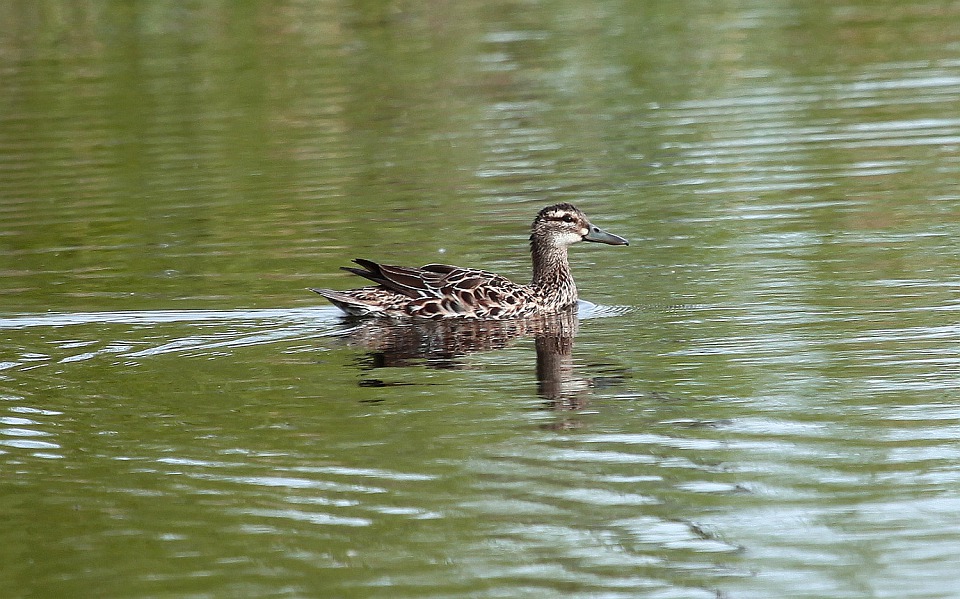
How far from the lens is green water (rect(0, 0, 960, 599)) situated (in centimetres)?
662

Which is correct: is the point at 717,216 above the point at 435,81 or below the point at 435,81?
below

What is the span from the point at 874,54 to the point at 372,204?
420 inches

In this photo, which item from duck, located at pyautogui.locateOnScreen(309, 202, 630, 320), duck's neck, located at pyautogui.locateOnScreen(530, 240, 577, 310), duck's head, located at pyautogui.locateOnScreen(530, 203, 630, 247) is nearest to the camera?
duck, located at pyautogui.locateOnScreen(309, 202, 630, 320)

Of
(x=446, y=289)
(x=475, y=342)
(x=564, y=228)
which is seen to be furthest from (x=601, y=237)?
(x=475, y=342)

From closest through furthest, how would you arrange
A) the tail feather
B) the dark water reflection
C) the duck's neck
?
the dark water reflection < the tail feather < the duck's neck

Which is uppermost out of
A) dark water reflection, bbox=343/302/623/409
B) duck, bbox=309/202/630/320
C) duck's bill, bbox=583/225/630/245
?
duck's bill, bbox=583/225/630/245

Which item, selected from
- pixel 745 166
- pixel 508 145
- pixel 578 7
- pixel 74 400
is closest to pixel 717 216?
pixel 745 166

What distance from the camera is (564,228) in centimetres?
1257

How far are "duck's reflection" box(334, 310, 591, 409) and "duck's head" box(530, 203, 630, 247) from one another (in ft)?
2.78

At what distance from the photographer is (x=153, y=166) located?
1908 centimetres

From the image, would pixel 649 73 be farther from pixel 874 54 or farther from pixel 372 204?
pixel 372 204

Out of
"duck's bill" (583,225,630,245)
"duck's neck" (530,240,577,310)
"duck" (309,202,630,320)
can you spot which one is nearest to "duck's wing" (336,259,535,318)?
"duck" (309,202,630,320)

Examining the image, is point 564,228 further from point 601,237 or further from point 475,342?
point 475,342

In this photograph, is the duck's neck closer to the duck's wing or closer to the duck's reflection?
the duck's reflection
